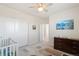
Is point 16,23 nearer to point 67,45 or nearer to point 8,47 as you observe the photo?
point 8,47

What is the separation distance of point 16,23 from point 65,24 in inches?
Answer: 27.9

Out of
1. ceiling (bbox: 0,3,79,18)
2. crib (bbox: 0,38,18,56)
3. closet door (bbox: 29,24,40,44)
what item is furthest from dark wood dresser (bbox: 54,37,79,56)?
crib (bbox: 0,38,18,56)

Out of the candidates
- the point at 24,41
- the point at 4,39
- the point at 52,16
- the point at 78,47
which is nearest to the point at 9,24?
the point at 4,39

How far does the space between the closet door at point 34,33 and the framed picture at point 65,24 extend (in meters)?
0.30

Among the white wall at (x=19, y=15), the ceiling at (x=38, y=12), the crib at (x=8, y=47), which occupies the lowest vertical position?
the crib at (x=8, y=47)

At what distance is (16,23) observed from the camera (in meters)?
1.55

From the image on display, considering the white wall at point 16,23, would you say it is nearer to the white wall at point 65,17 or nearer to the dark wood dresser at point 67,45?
the white wall at point 65,17

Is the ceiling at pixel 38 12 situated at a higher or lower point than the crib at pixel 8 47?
higher

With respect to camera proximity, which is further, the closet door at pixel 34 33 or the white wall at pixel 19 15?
the closet door at pixel 34 33

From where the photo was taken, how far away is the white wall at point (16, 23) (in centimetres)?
148

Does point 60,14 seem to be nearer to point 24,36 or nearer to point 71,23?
point 71,23

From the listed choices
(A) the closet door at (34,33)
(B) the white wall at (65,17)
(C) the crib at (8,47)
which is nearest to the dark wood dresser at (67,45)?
(B) the white wall at (65,17)

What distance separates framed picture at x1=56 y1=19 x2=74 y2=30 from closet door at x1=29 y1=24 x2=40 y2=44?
30 cm

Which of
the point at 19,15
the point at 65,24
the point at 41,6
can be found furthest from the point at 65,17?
the point at 19,15
